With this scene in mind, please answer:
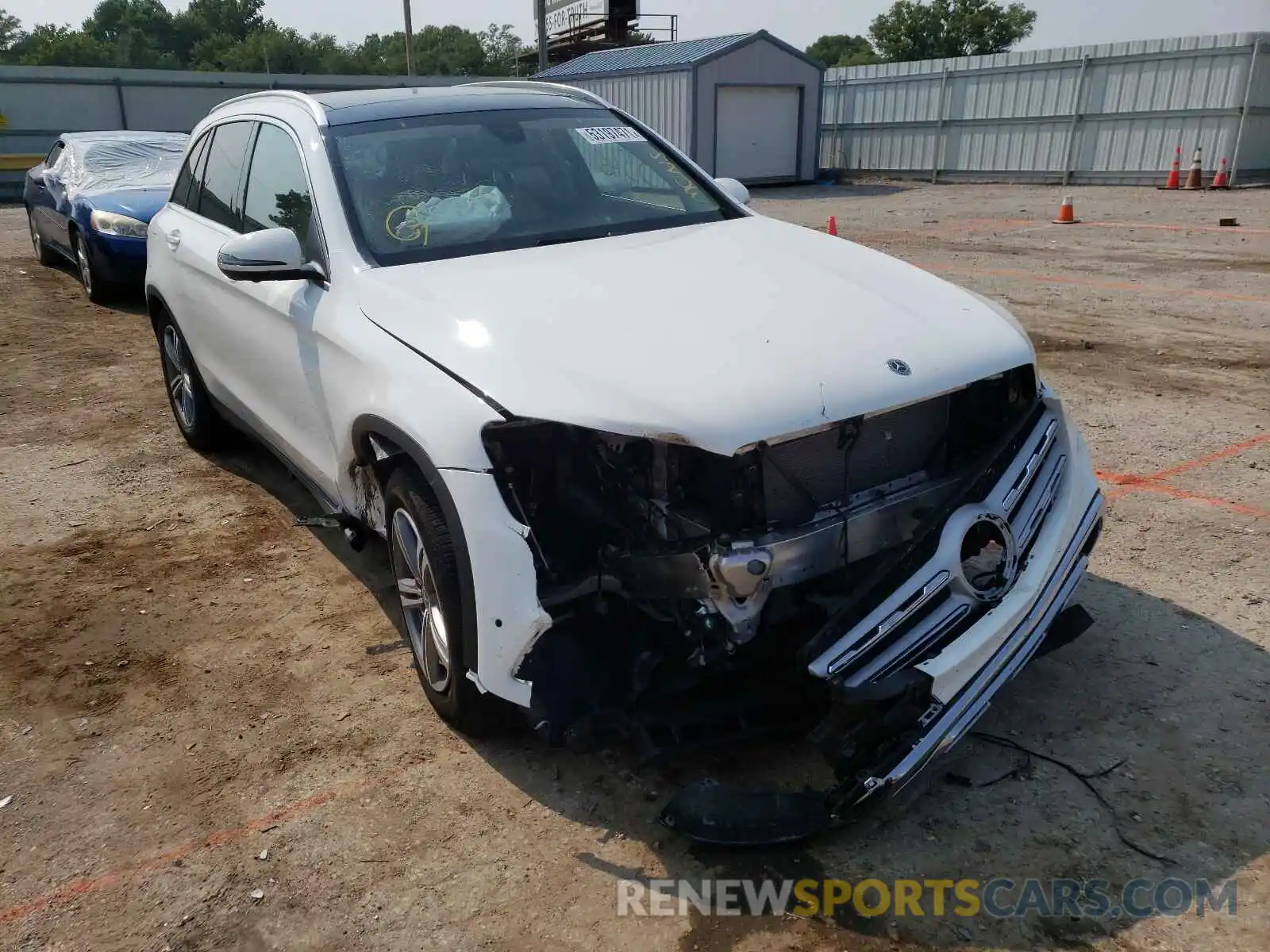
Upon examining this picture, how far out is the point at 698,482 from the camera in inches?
104

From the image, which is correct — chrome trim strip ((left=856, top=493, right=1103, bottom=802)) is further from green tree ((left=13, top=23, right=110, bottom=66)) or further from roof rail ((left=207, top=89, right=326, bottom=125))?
green tree ((left=13, top=23, right=110, bottom=66))

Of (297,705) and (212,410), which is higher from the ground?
(212,410)

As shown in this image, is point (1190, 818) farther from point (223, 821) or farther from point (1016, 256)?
point (1016, 256)

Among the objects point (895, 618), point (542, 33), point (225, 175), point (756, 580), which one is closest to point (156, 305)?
point (225, 175)

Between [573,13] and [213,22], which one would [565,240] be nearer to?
[573,13]

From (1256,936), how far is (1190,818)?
0.41 meters

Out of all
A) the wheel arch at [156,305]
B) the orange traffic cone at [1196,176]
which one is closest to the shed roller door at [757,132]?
the orange traffic cone at [1196,176]

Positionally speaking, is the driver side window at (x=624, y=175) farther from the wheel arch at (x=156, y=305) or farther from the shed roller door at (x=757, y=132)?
the shed roller door at (x=757, y=132)

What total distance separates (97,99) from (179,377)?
23.5 m

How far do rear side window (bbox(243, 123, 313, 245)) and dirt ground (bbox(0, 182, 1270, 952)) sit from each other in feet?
4.80

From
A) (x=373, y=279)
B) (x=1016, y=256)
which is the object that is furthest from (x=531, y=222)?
(x=1016, y=256)

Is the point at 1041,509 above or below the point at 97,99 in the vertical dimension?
below

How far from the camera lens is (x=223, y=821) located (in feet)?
9.35

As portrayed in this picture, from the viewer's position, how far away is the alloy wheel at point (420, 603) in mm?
3027
